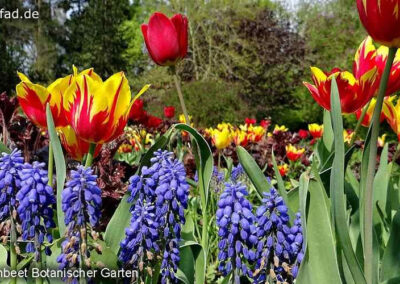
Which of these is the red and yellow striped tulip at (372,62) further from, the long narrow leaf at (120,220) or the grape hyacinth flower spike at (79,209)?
the grape hyacinth flower spike at (79,209)

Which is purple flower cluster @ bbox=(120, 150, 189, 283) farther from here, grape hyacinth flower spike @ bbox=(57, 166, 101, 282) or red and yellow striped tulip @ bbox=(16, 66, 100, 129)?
red and yellow striped tulip @ bbox=(16, 66, 100, 129)

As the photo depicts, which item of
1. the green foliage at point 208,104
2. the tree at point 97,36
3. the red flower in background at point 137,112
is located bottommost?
the green foliage at point 208,104

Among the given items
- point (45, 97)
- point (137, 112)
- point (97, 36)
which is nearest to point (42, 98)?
point (45, 97)

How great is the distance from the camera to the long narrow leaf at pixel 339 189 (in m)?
0.94

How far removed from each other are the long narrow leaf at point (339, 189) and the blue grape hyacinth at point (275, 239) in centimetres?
10

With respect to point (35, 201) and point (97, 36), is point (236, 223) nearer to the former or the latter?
point (35, 201)

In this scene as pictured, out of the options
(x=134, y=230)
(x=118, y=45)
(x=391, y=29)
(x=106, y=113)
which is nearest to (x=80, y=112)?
(x=106, y=113)

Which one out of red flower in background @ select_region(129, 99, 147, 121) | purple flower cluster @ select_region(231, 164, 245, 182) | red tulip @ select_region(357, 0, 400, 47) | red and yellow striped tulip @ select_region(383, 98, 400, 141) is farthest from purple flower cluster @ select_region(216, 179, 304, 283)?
red flower in background @ select_region(129, 99, 147, 121)

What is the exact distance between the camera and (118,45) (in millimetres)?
22453

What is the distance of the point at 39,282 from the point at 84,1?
23.4m

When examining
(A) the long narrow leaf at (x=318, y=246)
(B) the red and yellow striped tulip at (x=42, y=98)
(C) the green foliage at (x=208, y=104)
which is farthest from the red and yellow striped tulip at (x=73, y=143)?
(C) the green foliage at (x=208, y=104)

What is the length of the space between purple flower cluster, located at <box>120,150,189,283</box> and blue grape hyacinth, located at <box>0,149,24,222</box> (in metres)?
0.22

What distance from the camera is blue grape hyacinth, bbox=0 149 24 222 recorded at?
100cm

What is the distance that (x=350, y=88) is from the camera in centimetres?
134
